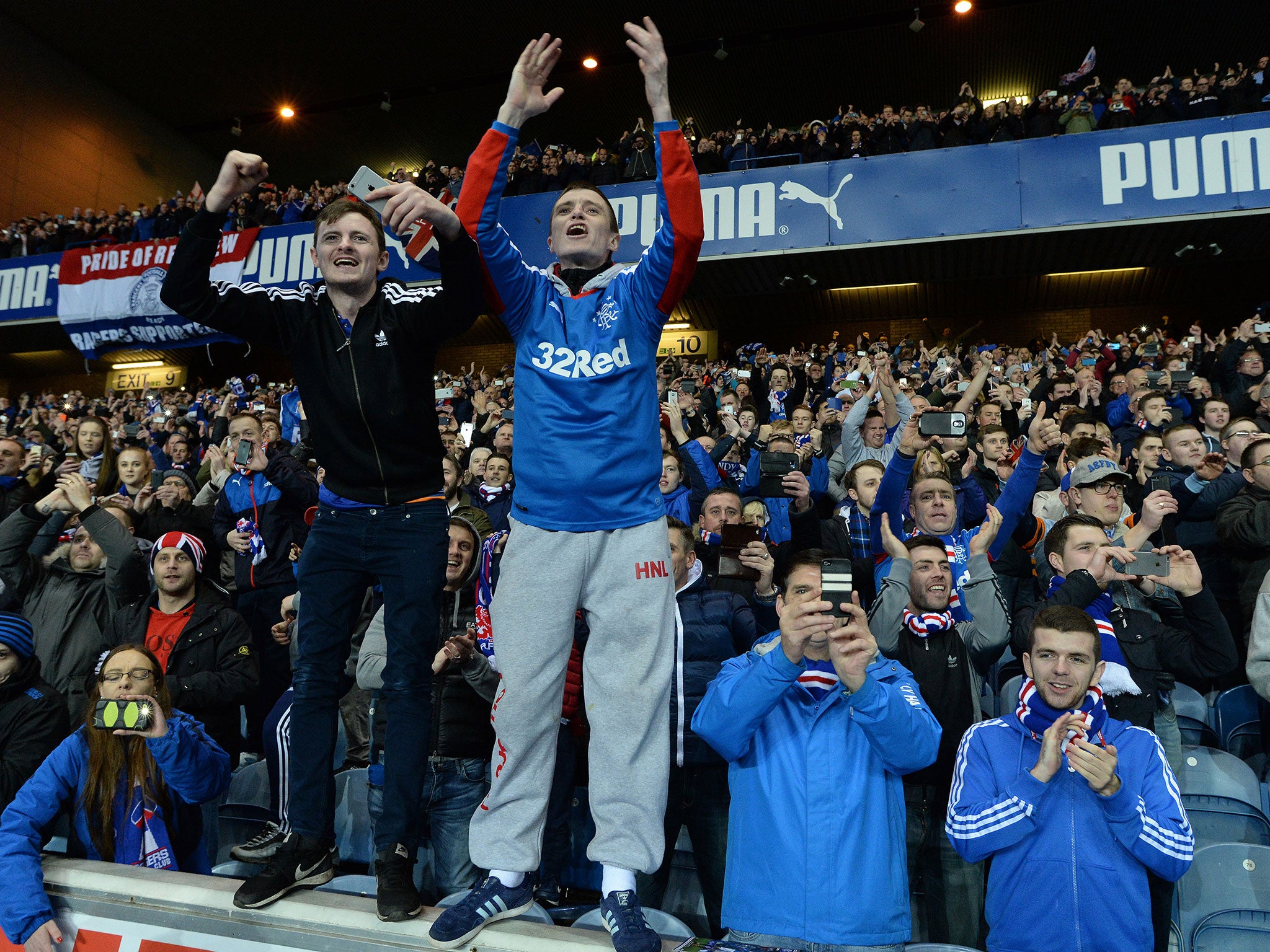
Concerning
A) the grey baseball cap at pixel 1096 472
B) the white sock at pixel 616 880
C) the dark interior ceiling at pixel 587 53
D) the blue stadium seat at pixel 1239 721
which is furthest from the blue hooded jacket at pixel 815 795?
the dark interior ceiling at pixel 587 53

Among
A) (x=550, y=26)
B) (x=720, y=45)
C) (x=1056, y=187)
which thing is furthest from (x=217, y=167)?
(x=1056, y=187)

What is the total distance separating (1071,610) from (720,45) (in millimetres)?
14733

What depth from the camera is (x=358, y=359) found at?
2.20 metres

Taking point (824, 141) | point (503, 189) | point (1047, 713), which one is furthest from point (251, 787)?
point (824, 141)

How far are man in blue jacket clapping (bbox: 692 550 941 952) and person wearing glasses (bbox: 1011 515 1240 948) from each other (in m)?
0.90

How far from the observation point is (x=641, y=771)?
194 centimetres

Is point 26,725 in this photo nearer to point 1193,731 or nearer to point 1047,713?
point 1047,713

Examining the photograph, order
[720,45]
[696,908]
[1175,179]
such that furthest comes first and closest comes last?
[720,45] < [1175,179] < [696,908]

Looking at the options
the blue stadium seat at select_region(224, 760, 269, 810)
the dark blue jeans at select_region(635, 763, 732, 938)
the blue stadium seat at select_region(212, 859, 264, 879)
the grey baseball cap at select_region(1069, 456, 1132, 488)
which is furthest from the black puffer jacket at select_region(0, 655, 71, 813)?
the grey baseball cap at select_region(1069, 456, 1132, 488)

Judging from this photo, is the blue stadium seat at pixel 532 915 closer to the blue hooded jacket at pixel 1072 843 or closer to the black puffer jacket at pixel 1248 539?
the blue hooded jacket at pixel 1072 843

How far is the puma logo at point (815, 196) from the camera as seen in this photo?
1174 cm

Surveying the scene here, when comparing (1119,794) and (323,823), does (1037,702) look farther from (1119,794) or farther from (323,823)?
(323,823)

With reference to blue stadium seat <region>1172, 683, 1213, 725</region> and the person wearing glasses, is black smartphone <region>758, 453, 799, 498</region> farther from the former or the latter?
blue stadium seat <region>1172, 683, 1213, 725</region>

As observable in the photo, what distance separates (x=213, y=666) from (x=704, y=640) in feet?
6.46
